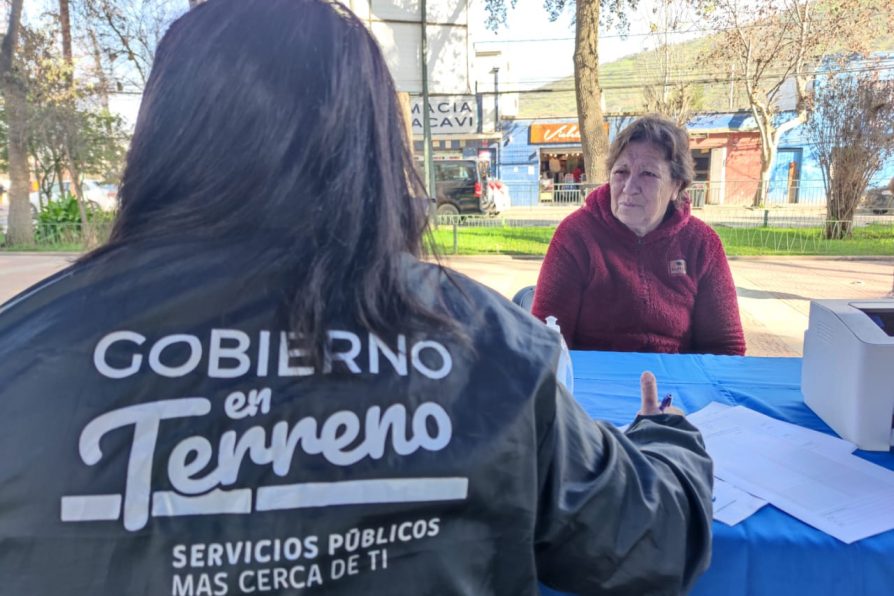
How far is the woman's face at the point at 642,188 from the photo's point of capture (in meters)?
2.68

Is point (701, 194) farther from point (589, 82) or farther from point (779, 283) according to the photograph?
point (779, 283)

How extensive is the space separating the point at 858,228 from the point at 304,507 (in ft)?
43.9

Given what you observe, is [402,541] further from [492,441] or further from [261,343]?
[261,343]

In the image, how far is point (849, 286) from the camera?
7387 millimetres

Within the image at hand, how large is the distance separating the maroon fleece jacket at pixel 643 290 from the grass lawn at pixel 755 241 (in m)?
7.13

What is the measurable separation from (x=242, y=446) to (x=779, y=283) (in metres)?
8.18

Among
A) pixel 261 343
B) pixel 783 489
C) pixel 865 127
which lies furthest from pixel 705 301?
pixel 865 127

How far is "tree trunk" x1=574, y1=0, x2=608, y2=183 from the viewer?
9484 mm

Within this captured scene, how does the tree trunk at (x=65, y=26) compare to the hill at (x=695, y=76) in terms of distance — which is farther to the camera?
the hill at (x=695, y=76)

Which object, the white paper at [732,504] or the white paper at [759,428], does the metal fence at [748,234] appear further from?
the white paper at [732,504]

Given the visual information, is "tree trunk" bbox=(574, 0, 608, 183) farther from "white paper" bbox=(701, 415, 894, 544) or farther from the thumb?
the thumb

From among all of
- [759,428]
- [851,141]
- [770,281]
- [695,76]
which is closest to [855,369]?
[759,428]

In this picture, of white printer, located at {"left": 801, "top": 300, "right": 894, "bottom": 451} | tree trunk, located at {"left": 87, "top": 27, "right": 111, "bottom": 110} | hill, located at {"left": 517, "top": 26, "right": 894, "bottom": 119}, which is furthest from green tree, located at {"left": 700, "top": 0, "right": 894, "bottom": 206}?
white printer, located at {"left": 801, "top": 300, "right": 894, "bottom": 451}

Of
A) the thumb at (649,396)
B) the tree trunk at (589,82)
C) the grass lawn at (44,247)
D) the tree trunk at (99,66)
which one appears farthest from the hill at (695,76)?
the thumb at (649,396)
